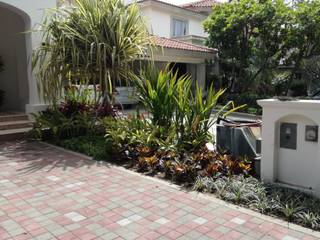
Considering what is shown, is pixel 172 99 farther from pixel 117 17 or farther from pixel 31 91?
pixel 31 91

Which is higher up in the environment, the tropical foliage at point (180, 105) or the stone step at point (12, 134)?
the tropical foliage at point (180, 105)

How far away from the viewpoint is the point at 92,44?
7.56 metres

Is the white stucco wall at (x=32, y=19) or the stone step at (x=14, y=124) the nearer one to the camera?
the stone step at (x=14, y=124)

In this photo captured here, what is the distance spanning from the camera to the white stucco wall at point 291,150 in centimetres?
430

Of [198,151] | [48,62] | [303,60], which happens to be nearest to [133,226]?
[198,151]

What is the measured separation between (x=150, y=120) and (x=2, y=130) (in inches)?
169

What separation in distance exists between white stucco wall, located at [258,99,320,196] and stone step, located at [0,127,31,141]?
6.42 meters

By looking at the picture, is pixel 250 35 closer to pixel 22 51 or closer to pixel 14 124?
pixel 22 51

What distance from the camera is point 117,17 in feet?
26.2

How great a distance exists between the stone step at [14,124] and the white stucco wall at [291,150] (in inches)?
269

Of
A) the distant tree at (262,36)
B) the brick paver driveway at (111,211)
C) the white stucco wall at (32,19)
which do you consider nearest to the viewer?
the brick paver driveway at (111,211)

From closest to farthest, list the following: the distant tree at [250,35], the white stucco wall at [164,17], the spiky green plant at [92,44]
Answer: the spiky green plant at [92,44] → the distant tree at [250,35] → the white stucco wall at [164,17]

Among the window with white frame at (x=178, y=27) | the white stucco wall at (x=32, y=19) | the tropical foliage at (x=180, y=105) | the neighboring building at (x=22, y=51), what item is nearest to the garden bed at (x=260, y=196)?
the tropical foliage at (x=180, y=105)

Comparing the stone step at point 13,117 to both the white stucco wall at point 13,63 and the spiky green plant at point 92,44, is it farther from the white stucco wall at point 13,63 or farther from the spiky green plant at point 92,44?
the spiky green plant at point 92,44
